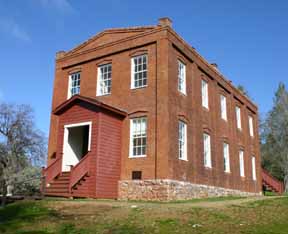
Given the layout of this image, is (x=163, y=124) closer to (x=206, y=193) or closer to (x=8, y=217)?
(x=206, y=193)

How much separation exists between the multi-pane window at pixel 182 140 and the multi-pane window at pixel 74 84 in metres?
7.20

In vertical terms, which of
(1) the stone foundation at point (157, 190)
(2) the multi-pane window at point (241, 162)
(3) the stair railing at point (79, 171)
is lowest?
(1) the stone foundation at point (157, 190)

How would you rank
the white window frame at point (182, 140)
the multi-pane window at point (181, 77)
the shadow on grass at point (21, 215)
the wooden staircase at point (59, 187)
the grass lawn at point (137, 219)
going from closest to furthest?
the grass lawn at point (137, 219), the shadow on grass at point (21, 215), the wooden staircase at point (59, 187), the white window frame at point (182, 140), the multi-pane window at point (181, 77)

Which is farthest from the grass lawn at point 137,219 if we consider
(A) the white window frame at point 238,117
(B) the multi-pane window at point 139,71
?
(A) the white window frame at point 238,117

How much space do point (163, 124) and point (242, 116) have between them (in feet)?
47.6

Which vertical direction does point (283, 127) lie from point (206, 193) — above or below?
above

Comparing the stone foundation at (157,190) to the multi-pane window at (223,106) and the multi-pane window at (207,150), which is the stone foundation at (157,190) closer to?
the multi-pane window at (207,150)

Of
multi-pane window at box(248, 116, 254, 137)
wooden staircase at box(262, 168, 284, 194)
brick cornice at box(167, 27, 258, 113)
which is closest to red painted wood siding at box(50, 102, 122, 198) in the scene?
brick cornice at box(167, 27, 258, 113)

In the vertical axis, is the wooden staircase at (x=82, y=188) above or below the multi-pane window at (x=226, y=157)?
below

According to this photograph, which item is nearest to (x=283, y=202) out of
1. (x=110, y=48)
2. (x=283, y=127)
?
(x=110, y=48)

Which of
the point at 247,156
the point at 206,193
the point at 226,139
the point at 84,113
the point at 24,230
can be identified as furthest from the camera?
the point at 247,156

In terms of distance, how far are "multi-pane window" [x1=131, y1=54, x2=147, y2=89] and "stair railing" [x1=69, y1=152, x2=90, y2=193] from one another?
5.03m

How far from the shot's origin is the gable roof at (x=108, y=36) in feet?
68.8

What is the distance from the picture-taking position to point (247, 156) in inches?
1190
